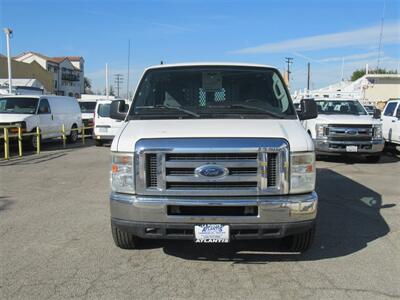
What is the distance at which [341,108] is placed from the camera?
14508mm

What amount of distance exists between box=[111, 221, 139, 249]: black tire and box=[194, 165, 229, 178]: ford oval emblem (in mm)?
1219

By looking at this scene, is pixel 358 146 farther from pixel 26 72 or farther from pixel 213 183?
pixel 26 72

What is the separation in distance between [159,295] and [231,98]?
261 centimetres

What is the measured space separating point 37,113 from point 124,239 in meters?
12.6

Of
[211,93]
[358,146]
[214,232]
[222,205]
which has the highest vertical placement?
[211,93]

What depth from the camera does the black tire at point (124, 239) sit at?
16.2 ft

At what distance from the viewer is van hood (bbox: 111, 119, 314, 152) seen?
436 cm

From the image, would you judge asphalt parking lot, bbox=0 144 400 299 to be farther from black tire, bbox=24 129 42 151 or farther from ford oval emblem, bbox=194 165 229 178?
black tire, bbox=24 129 42 151

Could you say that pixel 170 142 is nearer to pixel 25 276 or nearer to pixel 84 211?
pixel 25 276

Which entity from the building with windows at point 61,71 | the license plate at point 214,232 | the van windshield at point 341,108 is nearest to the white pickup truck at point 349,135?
the van windshield at point 341,108

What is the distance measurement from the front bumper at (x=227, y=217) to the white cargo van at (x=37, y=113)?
39.4 feet

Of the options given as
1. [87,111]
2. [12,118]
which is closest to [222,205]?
[12,118]

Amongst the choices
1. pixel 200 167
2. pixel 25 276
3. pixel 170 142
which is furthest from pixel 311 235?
pixel 25 276

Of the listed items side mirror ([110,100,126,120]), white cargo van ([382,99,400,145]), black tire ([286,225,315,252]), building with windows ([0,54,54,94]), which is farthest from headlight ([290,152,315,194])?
building with windows ([0,54,54,94])
